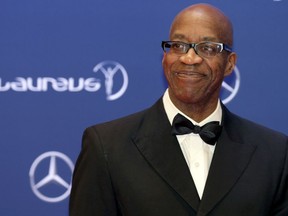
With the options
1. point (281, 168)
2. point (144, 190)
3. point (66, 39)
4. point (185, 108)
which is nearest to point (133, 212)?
point (144, 190)

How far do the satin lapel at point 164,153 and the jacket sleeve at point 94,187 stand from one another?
115 mm

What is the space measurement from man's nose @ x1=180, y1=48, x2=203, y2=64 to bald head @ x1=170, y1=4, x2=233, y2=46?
8cm

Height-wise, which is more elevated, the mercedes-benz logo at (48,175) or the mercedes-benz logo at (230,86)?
the mercedes-benz logo at (230,86)

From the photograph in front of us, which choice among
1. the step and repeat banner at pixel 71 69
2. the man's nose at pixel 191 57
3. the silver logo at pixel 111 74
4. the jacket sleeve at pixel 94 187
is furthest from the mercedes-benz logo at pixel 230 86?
the jacket sleeve at pixel 94 187

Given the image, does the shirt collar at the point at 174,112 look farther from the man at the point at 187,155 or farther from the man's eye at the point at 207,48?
the man's eye at the point at 207,48

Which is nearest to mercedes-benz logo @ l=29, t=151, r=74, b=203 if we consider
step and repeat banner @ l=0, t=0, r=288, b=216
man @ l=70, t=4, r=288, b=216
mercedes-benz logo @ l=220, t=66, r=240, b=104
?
step and repeat banner @ l=0, t=0, r=288, b=216

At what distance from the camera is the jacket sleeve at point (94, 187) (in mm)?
1491

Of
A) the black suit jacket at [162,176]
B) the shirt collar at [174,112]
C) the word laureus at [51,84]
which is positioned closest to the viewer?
the black suit jacket at [162,176]

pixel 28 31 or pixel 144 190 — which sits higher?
pixel 28 31

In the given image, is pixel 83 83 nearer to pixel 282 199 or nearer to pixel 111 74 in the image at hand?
pixel 111 74

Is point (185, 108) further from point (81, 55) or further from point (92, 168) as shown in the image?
point (81, 55)

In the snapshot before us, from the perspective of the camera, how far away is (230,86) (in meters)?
2.09

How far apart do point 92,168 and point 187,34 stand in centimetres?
45

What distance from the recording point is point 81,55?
2.04 metres
